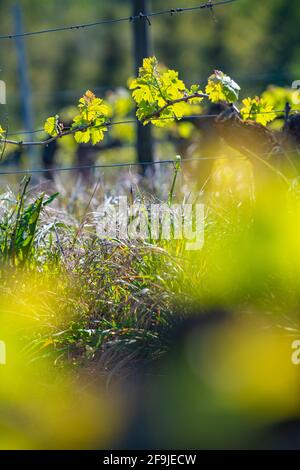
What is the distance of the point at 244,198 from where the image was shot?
211 inches

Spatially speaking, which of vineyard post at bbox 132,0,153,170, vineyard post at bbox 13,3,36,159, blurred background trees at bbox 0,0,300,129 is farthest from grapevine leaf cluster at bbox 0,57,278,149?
blurred background trees at bbox 0,0,300,129

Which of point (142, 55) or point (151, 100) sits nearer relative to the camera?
point (151, 100)

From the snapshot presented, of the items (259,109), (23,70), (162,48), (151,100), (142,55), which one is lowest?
(151,100)

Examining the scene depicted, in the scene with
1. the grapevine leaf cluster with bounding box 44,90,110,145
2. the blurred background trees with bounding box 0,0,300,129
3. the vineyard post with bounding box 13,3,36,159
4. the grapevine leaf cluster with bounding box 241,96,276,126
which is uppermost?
the blurred background trees with bounding box 0,0,300,129

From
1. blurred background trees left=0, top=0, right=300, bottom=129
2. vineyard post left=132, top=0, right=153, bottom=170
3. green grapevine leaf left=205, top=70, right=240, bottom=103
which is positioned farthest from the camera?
blurred background trees left=0, top=0, right=300, bottom=129

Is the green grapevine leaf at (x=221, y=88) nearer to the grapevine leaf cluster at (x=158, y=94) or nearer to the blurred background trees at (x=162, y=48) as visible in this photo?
the grapevine leaf cluster at (x=158, y=94)

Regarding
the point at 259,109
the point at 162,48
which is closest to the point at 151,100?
the point at 259,109

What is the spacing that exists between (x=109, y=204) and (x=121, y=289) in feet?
3.60

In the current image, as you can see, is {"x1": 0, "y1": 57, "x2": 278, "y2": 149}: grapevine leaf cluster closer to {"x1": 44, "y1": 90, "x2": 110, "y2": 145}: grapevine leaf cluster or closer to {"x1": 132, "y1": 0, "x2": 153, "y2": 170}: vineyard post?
{"x1": 44, "y1": 90, "x2": 110, "y2": 145}: grapevine leaf cluster

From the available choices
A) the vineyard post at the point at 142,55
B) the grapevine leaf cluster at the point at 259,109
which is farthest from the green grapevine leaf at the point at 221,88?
the vineyard post at the point at 142,55

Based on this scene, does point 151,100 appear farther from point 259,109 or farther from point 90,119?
point 259,109

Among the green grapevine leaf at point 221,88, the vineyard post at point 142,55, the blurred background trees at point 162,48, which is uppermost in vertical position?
the blurred background trees at point 162,48
